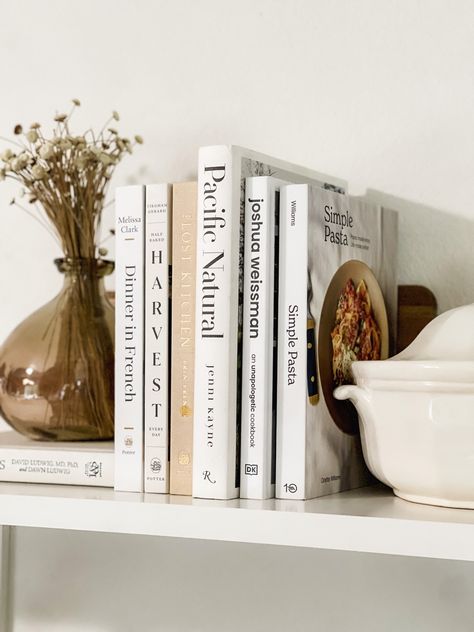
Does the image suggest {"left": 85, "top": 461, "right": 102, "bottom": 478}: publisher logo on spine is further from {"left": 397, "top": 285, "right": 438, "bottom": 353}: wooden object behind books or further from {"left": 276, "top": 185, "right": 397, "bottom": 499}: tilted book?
{"left": 397, "top": 285, "right": 438, "bottom": 353}: wooden object behind books

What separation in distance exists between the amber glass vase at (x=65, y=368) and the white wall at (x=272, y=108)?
174mm

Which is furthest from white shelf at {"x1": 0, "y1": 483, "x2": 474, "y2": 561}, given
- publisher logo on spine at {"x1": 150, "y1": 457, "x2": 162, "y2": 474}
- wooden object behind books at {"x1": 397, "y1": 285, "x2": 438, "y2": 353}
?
wooden object behind books at {"x1": 397, "y1": 285, "x2": 438, "y2": 353}

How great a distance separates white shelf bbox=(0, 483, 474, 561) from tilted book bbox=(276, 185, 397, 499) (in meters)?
0.03

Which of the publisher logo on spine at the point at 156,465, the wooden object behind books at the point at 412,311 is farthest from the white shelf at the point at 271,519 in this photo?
the wooden object behind books at the point at 412,311

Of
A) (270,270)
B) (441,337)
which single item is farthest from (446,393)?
(270,270)

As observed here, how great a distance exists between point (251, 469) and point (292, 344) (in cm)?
10

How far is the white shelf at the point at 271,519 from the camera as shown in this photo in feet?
2.12

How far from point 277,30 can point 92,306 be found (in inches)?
13.8

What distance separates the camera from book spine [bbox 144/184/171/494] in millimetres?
764

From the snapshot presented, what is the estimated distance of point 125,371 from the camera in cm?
78

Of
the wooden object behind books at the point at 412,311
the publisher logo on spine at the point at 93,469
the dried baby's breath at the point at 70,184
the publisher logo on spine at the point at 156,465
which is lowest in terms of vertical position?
the publisher logo on spine at the point at 93,469

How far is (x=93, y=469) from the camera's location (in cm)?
80

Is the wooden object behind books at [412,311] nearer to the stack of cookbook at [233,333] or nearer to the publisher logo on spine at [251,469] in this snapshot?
the stack of cookbook at [233,333]

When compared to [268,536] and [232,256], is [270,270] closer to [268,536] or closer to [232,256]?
[232,256]
